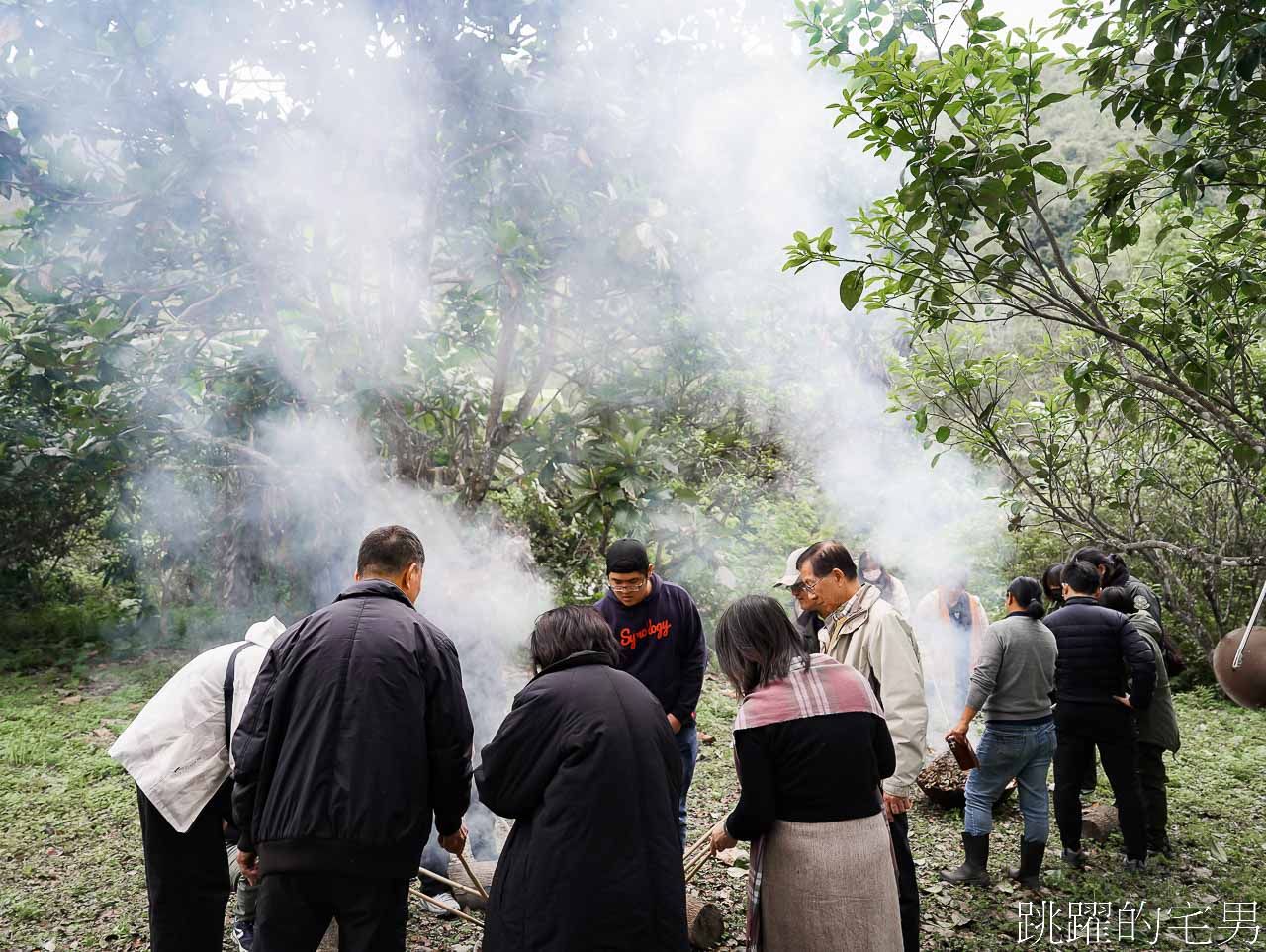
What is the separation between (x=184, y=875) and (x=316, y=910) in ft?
2.82

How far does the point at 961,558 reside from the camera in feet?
34.2

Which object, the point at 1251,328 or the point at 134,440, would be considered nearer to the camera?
the point at 1251,328

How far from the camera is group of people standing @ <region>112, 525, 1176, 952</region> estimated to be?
2180 mm

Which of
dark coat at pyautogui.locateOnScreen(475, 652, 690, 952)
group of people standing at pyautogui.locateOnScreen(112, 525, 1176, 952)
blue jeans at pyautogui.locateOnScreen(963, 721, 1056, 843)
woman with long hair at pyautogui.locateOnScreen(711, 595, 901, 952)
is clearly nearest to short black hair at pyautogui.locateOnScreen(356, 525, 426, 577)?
group of people standing at pyautogui.locateOnScreen(112, 525, 1176, 952)

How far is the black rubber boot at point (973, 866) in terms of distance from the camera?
166 inches

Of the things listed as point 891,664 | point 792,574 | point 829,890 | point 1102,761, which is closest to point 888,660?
point 891,664

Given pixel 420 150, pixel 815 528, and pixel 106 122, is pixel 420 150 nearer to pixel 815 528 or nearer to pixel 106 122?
pixel 106 122

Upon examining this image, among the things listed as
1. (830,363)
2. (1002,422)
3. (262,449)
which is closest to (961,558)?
(830,363)

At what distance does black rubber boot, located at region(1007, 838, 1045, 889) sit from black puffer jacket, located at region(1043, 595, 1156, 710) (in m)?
0.74

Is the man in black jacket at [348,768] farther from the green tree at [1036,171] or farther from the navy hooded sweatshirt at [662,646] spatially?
the green tree at [1036,171]

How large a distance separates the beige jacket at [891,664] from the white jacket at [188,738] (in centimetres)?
199

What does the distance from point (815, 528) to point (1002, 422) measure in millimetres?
6558

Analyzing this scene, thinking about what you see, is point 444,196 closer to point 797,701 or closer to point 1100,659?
point 797,701

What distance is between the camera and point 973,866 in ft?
13.9
